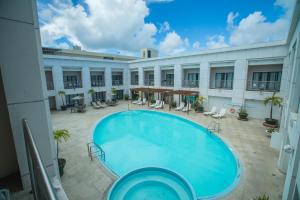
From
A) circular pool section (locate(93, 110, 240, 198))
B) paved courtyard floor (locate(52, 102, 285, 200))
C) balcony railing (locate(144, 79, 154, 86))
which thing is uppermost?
balcony railing (locate(144, 79, 154, 86))

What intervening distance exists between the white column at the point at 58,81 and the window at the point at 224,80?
1968 centimetres

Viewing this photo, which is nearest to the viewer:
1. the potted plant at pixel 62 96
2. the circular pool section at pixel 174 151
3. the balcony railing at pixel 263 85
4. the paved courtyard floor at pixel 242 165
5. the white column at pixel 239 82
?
Answer: the paved courtyard floor at pixel 242 165

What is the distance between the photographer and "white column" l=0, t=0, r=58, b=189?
2350mm

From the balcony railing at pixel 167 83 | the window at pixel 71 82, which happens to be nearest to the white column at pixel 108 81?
the window at pixel 71 82

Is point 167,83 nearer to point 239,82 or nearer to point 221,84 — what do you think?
A: point 221,84

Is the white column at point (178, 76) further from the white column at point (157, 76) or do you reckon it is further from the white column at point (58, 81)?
the white column at point (58, 81)

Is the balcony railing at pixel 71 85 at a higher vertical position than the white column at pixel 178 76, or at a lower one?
lower

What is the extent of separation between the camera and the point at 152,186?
6035mm

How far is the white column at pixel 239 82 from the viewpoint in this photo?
1396cm

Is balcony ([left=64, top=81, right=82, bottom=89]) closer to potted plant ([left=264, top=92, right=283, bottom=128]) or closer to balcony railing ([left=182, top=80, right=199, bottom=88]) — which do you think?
balcony railing ([left=182, top=80, right=199, bottom=88])

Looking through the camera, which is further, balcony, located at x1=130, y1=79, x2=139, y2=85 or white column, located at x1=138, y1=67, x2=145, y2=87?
balcony, located at x1=130, y1=79, x2=139, y2=85

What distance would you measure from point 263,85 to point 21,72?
1813 cm

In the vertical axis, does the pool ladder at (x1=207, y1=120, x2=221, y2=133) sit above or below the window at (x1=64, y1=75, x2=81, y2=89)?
below

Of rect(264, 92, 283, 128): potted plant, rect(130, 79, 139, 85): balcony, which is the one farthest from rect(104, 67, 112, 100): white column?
rect(264, 92, 283, 128): potted plant
